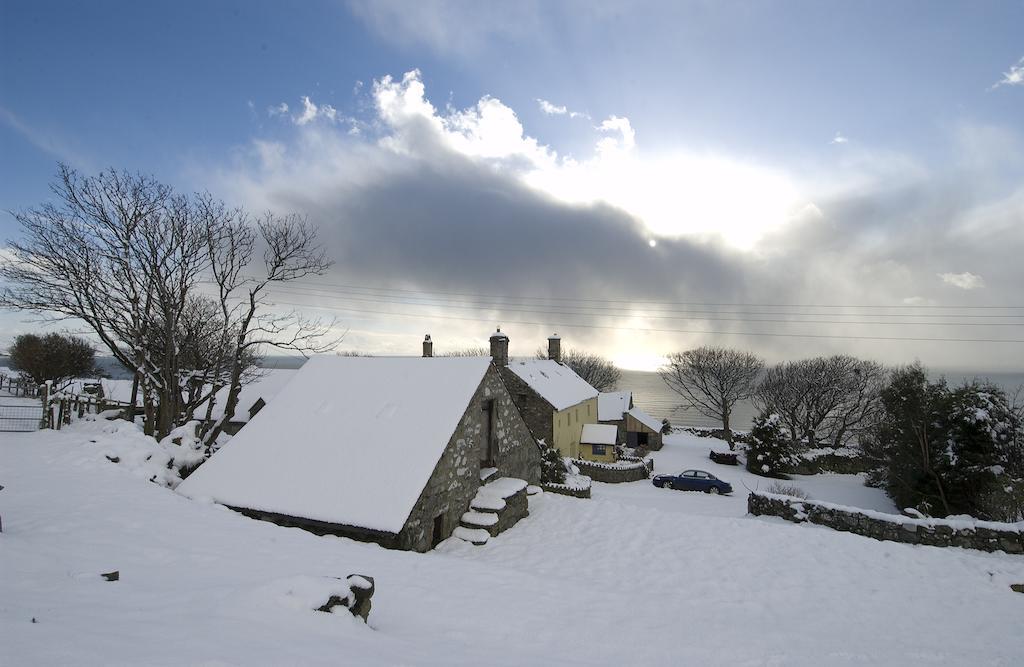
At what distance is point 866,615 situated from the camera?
356 inches

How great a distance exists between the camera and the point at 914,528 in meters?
13.9

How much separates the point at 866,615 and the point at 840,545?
4438 millimetres

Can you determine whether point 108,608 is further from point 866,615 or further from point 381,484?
point 866,615

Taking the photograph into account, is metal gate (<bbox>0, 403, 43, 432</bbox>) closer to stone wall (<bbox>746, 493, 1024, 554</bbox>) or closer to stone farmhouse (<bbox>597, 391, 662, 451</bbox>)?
stone wall (<bbox>746, 493, 1024, 554</bbox>)

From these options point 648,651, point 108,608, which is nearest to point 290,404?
point 108,608

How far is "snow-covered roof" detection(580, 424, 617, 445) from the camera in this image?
119 feet

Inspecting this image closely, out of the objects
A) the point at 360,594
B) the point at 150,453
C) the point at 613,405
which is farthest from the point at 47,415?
the point at 613,405

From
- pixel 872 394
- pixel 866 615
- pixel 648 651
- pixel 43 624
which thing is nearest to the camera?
pixel 43 624

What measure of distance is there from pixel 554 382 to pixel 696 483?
12.7 m

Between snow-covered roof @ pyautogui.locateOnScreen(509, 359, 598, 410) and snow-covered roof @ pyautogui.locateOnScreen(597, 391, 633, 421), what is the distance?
11.9ft

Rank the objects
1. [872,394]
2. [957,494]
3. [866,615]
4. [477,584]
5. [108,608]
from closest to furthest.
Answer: [108,608] < [477,584] < [866,615] < [957,494] < [872,394]

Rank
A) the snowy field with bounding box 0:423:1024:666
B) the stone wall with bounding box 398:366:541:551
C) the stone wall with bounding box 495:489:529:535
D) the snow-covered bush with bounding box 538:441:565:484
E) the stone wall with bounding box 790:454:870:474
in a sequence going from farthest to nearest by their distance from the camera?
the stone wall with bounding box 790:454:870:474, the snow-covered bush with bounding box 538:441:565:484, the stone wall with bounding box 495:489:529:535, the stone wall with bounding box 398:366:541:551, the snowy field with bounding box 0:423:1024:666

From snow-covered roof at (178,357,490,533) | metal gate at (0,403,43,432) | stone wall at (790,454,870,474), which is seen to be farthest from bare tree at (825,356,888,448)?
metal gate at (0,403,43,432)

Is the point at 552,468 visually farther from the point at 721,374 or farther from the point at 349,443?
the point at 721,374
